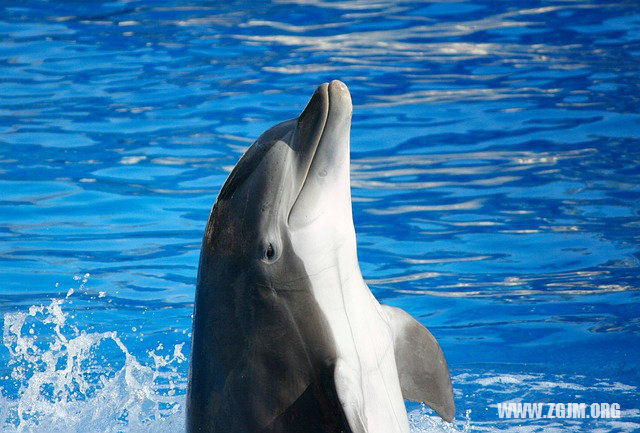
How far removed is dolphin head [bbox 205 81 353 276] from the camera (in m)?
3.53

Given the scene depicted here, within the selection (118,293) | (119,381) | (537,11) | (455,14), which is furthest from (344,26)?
(119,381)

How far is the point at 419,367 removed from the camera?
13.9ft

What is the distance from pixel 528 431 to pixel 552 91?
640cm

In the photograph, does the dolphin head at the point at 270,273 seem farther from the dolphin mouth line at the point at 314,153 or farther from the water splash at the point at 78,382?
the water splash at the point at 78,382

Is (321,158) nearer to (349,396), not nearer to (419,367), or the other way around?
(349,396)

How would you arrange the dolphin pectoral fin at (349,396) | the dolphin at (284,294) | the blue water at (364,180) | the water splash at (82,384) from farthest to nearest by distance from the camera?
the blue water at (364,180)
the water splash at (82,384)
the dolphin at (284,294)
the dolphin pectoral fin at (349,396)

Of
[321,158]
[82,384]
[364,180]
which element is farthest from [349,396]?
[364,180]

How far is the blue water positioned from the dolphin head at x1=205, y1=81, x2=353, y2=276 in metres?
2.34

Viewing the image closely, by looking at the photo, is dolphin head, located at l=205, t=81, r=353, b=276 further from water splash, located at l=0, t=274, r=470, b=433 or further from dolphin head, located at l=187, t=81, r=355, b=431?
water splash, located at l=0, t=274, r=470, b=433

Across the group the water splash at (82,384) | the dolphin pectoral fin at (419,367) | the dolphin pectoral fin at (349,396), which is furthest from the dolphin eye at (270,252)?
the water splash at (82,384)

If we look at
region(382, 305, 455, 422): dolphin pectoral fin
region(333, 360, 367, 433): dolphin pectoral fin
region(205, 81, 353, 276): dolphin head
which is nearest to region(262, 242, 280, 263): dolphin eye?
region(205, 81, 353, 276): dolphin head

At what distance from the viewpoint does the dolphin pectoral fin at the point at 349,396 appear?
11.0ft

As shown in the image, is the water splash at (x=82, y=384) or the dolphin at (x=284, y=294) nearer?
the dolphin at (x=284, y=294)

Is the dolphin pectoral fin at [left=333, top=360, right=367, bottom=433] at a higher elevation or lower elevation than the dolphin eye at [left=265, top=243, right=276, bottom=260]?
lower
